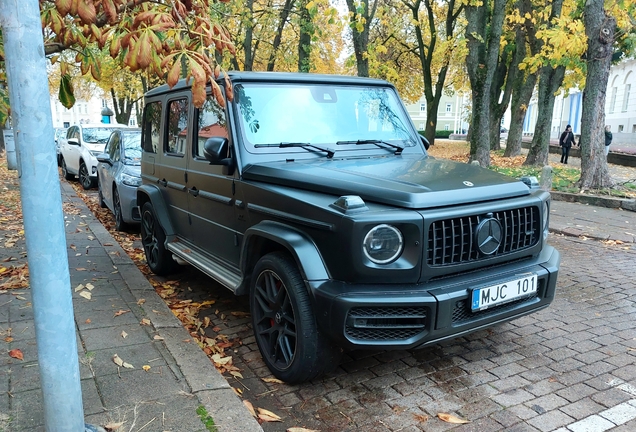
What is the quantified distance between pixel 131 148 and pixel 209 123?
16.2ft

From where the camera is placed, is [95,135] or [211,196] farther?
[95,135]

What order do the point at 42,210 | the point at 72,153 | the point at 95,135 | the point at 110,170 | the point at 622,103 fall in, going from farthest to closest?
the point at 622,103
the point at 72,153
the point at 95,135
the point at 110,170
the point at 42,210

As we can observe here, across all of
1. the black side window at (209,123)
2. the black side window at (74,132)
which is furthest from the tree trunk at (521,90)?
the black side window at (209,123)

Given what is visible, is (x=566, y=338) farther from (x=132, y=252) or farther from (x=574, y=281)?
(x=132, y=252)

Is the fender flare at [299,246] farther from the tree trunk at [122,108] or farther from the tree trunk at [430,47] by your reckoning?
the tree trunk at [122,108]

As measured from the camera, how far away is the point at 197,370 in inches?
129

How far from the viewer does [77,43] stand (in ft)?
10.5

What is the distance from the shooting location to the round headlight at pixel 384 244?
2.84 m

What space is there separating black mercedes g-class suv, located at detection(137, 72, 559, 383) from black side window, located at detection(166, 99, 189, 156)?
0.41 feet

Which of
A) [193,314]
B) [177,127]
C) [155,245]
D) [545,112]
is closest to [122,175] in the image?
[155,245]

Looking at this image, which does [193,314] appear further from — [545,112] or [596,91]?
[545,112]

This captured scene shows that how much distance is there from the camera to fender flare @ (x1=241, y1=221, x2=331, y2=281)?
2969 mm

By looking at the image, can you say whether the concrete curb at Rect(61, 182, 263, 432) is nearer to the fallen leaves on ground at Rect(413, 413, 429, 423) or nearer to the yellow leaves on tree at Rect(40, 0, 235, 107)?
the fallen leaves on ground at Rect(413, 413, 429, 423)

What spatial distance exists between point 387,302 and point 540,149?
15844 millimetres
